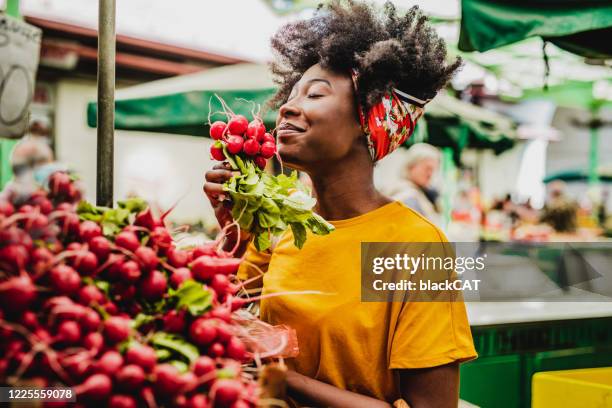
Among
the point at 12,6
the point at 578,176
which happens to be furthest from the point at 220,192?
the point at 578,176

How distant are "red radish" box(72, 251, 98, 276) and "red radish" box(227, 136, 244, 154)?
1.91 ft

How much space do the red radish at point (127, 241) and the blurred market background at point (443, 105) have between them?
19 cm

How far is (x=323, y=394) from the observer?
1.46 m

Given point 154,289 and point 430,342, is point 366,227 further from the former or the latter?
point 154,289

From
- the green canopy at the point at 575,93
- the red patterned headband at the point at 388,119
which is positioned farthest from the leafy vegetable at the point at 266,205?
the green canopy at the point at 575,93

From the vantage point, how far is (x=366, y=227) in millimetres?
1660

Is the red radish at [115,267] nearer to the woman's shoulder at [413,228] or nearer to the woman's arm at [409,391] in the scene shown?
the woman's arm at [409,391]

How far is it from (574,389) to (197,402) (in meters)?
1.79

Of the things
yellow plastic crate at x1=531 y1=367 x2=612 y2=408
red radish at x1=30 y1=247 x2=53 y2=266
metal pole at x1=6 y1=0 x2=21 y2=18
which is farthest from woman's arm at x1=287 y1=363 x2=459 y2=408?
metal pole at x1=6 y1=0 x2=21 y2=18

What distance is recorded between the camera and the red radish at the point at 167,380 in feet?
3.12

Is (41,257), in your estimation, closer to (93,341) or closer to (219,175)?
(93,341)

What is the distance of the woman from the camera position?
1458mm

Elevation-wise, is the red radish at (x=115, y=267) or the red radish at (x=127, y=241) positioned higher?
the red radish at (x=127, y=241)

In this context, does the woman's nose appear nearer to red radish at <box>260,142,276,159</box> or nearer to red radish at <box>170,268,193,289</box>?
red radish at <box>260,142,276,159</box>
